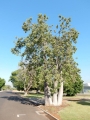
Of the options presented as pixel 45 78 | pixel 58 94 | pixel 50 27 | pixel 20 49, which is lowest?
pixel 58 94

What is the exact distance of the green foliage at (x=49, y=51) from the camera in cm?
2442

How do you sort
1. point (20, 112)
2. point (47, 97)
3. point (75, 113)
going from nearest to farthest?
1. point (75, 113)
2. point (20, 112)
3. point (47, 97)

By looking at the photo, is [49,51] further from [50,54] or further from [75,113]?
[75,113]

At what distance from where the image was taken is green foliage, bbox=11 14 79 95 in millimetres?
24423

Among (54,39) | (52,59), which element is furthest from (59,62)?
(54,39)

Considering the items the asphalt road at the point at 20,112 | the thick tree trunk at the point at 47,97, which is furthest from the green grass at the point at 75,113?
the thick tree trunk at the point at 47,97

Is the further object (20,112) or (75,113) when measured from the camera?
(20,112)

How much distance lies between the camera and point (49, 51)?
963 inches

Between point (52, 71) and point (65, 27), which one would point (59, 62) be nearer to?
point (52, 71)

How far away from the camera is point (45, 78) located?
77.9 feet

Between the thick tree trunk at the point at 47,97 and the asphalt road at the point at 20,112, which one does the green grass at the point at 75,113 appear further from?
the thick tree trunk at the point at 47,97

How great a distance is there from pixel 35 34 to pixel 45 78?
5526 mm

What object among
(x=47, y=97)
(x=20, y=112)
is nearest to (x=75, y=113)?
(x=20, y=112)

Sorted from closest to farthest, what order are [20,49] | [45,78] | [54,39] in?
[45,78], [54,39], [20,49]
